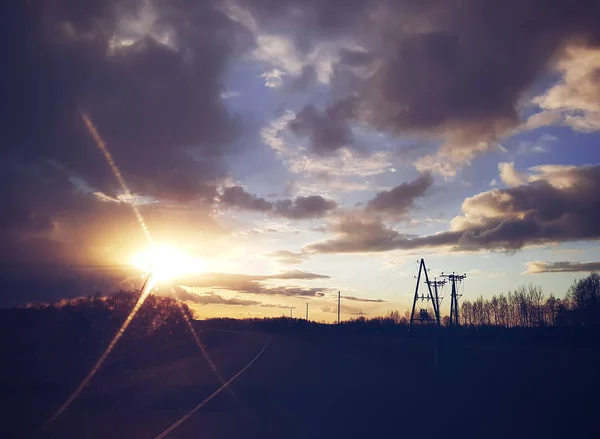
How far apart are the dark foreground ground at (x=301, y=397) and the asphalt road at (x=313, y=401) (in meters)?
0.04

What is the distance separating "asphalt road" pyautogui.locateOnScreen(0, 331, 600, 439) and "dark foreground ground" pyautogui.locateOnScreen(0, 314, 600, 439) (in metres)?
→ 0.04

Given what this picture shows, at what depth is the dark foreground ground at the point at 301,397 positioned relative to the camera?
1189 centimetres

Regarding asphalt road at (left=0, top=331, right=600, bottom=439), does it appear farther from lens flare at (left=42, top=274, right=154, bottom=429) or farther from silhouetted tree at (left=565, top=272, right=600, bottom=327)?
silhouetted tree at (left=565, top=272, right=600, bottom=327)

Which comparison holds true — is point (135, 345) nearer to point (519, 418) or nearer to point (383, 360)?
point (383, 360)

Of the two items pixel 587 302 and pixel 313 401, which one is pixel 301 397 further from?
pixel 587 302

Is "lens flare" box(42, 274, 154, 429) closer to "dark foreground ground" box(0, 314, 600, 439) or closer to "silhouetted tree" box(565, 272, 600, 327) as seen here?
"dark foreground ground" box(0, 314, 600, 439)

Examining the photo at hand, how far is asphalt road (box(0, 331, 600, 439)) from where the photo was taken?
11793 millimetres

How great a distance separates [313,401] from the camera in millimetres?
16844

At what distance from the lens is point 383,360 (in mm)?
33906

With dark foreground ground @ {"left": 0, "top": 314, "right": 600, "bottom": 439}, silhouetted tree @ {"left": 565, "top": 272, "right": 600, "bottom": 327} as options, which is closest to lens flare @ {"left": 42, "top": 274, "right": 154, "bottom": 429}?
dark foreground ground @ {"left": 0, "top": 314, "right": 600, "bottom": 439}

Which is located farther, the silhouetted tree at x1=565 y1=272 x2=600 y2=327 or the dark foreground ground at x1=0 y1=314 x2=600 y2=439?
the silhouetted tree at x1=565 y1=272 x2=600 y2=327

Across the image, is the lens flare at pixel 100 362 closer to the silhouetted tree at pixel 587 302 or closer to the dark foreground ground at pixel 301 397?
the dark foreground ground at pixel 301 397

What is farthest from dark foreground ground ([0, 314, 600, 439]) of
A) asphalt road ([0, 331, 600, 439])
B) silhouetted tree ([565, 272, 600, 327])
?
silhouetted tree ([565, 272, 600, 327])

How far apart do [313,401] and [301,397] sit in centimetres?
95
